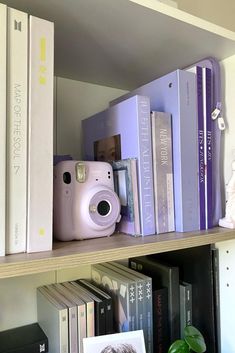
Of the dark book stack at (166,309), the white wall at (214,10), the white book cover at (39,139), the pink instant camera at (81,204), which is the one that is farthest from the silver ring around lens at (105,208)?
the white wall at (214,10)

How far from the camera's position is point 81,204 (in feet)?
1.64

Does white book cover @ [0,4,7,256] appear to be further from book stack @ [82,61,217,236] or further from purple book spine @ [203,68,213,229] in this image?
purple book spine @ [203,68,213,229]

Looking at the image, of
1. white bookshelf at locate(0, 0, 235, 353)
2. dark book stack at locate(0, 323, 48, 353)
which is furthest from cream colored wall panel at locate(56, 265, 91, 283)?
dark book stack at locate(0, 323, 48, 353)

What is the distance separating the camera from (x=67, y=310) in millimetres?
554

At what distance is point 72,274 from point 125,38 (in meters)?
0.54

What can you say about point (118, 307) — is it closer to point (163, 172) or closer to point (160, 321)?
point (160, 321)

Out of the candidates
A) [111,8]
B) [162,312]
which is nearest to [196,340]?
[162,312]

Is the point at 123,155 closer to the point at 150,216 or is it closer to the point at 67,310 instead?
the point at 150,216

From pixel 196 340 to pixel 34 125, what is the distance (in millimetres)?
482

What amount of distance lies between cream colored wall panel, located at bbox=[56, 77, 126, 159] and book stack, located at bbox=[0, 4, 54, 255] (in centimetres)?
32

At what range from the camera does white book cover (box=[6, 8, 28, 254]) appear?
38 cm

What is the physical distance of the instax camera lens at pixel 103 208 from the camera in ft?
1.69

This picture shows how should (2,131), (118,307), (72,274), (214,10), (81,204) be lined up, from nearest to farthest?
(2,131) < (81,204) < (118,307) < (72,274) < (214,10)

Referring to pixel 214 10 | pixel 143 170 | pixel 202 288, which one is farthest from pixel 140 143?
pixel 214 10
